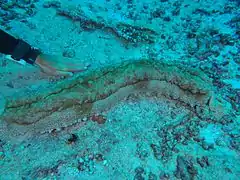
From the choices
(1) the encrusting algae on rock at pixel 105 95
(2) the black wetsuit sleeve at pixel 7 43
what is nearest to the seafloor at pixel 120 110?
(1) the encrusting algae on rock at pixel 105 95

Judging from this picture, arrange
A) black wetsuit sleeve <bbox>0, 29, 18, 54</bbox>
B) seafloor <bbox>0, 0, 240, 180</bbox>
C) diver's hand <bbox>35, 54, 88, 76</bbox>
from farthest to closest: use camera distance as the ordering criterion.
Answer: diver's hand <bbox>35, 54, 88, 76</bbox> < black wetsuit sleeve <bbox>0, 29, 18, 54</bbox> < seafloor <bbox>0, 0, 240, 180</bbox>

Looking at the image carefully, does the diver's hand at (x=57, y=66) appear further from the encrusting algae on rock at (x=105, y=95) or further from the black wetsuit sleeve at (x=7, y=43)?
the encrusting algae on rock at (x=105, y=95)

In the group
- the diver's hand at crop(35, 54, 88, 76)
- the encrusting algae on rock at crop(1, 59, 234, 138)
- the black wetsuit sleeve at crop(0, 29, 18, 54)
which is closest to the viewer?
the encrusting algae on rock at crop(1, 59, 234, 138)

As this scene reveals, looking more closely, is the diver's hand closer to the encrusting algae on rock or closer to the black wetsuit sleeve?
the black wetsuit sleeve

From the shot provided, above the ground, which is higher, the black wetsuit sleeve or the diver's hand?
the black wetsuit sleeve

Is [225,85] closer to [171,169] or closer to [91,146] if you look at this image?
[171,169]

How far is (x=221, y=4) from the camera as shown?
5.60 meters

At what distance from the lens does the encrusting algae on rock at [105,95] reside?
2637mm

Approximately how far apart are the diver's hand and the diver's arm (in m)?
0.09

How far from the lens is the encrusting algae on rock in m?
2.64

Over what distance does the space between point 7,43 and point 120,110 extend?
162cm

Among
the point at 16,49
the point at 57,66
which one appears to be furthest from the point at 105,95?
the point at 16,49

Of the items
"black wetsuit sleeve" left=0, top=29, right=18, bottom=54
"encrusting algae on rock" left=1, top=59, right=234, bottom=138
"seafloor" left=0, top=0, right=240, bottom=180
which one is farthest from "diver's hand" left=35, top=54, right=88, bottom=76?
"encrusting algae on rock" left=1, top=59, right=234, bottom=138

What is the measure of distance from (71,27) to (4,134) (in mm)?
2529
